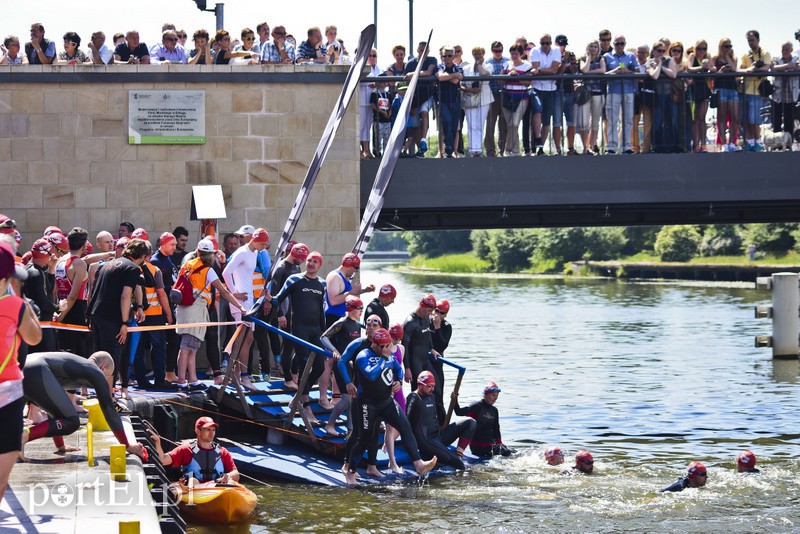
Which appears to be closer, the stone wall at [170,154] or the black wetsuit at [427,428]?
the black wetsuit at [427,428]

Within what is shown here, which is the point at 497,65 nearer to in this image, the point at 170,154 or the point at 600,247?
the point at 170,154

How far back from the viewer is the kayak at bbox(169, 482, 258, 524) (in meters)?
12.9

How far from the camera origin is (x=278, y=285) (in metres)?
15.7

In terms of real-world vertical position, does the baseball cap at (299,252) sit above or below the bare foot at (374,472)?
above

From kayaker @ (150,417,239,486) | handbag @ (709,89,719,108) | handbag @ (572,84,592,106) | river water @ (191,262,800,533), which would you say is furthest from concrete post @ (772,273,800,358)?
kayaker @ (150,417,239,486)

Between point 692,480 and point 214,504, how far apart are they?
569 centimetres

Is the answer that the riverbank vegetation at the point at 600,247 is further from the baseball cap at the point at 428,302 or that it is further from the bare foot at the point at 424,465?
the bare foot at the point at 424,465

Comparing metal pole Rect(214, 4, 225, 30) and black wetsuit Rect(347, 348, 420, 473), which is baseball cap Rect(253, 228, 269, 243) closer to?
black wetsuit Rect(347, 348, 420, 473)

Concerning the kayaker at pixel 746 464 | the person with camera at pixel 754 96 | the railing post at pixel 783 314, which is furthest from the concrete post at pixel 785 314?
the kayaker at pixel 746 464

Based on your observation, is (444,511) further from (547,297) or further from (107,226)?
(547,297)

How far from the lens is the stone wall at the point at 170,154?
61.2 ft

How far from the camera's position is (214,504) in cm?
1292

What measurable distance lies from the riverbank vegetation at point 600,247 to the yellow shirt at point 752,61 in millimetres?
45694

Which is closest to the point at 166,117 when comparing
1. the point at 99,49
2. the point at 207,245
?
the point at 99,49
